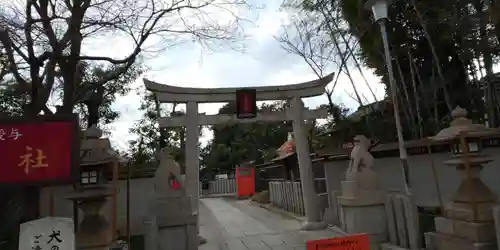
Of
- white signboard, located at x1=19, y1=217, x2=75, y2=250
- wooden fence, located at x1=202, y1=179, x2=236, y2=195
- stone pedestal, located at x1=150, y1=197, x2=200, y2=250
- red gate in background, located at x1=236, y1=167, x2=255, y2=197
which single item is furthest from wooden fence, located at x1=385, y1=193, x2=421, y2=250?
wooden fence, located at x1=202, y1=179, x2=236, y2=195

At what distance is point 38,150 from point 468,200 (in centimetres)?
547

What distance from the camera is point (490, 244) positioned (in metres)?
4.87

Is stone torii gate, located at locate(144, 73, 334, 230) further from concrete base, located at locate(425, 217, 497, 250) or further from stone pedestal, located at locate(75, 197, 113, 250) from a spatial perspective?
concrete base, located at locate(425, 217, 497, 250)

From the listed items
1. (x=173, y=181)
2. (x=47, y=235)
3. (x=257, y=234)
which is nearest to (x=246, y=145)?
(x=257, y=234)

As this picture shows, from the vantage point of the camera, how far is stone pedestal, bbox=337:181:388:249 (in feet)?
23.4

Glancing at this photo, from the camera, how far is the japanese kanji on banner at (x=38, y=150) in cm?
405

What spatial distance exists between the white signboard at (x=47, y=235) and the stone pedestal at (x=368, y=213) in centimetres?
513

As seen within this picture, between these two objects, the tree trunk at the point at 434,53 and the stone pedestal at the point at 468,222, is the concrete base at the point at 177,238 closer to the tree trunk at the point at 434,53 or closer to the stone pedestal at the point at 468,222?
the stone pedestal at the point at 468,222

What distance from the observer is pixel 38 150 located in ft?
13.6

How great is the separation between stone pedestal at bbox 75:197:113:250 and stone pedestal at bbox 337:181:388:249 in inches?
175

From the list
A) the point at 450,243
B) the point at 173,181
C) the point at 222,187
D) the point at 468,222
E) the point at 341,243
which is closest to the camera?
the point at 341,243

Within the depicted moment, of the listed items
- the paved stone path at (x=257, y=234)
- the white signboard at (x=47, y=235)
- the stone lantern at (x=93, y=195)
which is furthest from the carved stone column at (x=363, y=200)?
the white signboard at (x=47, y=235)

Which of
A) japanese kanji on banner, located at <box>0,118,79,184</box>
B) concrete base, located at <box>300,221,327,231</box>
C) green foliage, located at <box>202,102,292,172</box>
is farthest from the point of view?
green foliage, located at <box>202,102,292,172</box>

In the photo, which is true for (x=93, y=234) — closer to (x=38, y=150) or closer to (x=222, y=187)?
(x=38, y=150)
